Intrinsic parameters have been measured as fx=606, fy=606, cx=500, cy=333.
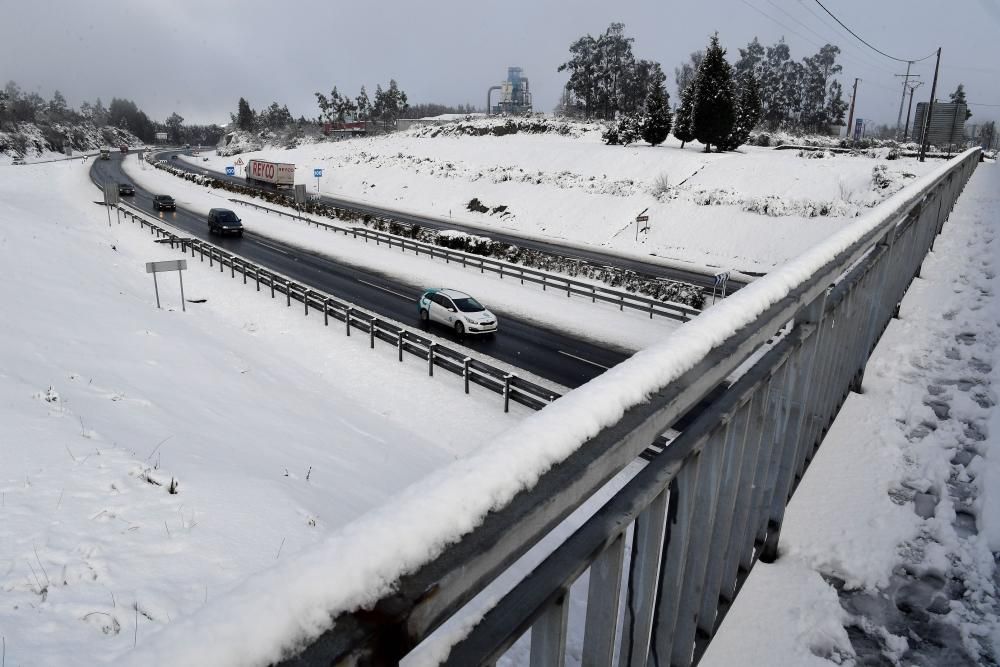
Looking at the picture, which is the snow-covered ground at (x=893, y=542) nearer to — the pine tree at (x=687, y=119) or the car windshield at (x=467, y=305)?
the car windshield at (x=467, y=305)

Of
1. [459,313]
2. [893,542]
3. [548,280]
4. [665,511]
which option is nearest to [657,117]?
[548,280]

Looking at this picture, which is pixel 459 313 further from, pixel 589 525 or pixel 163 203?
pixel 163 203

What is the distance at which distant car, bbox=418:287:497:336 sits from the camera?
1955 centimetres

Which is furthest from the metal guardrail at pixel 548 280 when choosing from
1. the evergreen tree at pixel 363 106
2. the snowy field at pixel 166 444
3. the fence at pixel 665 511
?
the evergreen tree at pixel 363 106

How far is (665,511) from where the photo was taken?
1.77 meters

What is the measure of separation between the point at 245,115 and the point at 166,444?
199 meters

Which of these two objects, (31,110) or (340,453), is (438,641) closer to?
(340,453)

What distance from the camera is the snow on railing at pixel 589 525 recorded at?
2.80ft

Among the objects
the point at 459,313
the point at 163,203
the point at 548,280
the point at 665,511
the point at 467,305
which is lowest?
the point at 548,280

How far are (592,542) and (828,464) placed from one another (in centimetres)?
317

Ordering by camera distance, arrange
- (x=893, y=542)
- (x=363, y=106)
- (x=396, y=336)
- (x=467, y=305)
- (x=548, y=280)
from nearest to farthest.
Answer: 1. (x=893, y=542)
2. (x=396, y=336)
3. (x=467, y=305)
4. (x=548, y=280)
5. (x=363, y=106)

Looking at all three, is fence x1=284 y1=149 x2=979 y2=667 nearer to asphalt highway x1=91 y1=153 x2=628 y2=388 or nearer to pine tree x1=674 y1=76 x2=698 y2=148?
asphalt highway x1=91 y1=153 x2=628 y2=388

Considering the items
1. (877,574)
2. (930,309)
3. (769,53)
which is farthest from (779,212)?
(769,53)

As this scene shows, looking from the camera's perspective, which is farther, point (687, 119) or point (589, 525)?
point (687, 119)
